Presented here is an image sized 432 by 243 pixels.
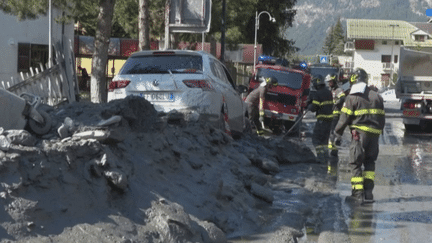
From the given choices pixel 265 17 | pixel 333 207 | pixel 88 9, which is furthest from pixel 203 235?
pixel 265 17

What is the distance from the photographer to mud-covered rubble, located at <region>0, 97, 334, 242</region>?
5777 millimetres

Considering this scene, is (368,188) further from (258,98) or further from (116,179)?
(258,98)

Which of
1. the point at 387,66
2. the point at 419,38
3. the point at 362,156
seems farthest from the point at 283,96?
the point at 419,38

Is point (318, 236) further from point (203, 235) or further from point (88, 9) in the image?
point (88, 9)

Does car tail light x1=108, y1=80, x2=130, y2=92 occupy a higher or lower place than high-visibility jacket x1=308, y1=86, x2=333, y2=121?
higher

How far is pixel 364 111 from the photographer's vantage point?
31.5 ft

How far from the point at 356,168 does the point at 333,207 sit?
0.83m

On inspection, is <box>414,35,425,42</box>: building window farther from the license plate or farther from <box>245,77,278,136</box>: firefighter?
the license plate

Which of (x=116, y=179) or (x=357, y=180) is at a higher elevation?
(x=116, y=179)

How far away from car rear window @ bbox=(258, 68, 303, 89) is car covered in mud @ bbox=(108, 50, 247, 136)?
8.90 meters

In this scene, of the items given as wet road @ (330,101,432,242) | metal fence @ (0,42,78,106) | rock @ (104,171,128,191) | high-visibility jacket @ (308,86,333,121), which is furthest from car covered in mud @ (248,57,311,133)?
rock @ (104,171,128,191)

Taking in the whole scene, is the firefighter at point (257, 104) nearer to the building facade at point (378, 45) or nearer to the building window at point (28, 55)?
the building window at point (28, 55)

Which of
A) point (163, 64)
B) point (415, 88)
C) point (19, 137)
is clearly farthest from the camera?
point (415, 88)

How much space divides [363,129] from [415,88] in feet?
44.8
